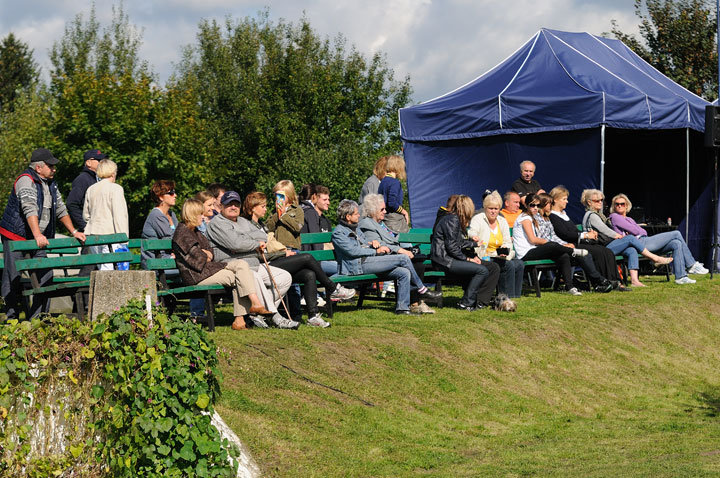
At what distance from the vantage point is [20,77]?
53.5 meters

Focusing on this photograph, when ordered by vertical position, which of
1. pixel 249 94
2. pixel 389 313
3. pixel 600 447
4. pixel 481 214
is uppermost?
pixel 249 94

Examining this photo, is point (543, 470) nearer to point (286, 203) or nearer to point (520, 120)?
point (286, 203)

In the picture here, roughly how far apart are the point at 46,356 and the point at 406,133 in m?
11.4

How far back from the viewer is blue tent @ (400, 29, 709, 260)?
584 inches

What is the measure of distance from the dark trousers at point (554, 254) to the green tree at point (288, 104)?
87.3 feet

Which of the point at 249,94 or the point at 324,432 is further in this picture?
the point at 249,94

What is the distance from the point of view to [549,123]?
15.1 metres

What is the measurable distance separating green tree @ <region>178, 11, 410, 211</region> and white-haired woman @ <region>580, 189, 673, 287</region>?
84.0 ft

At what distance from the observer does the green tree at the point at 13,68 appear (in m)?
52.2

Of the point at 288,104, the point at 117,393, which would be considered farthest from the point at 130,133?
the point at 117,393

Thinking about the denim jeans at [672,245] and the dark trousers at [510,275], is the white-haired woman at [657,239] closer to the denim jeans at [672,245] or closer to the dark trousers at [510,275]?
the denim jeans at [672,245]

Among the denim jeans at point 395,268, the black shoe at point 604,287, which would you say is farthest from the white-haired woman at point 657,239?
the denim jeans at point 395,268

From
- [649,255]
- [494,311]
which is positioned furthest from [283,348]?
[649,255]

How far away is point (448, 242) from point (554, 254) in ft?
7.35
